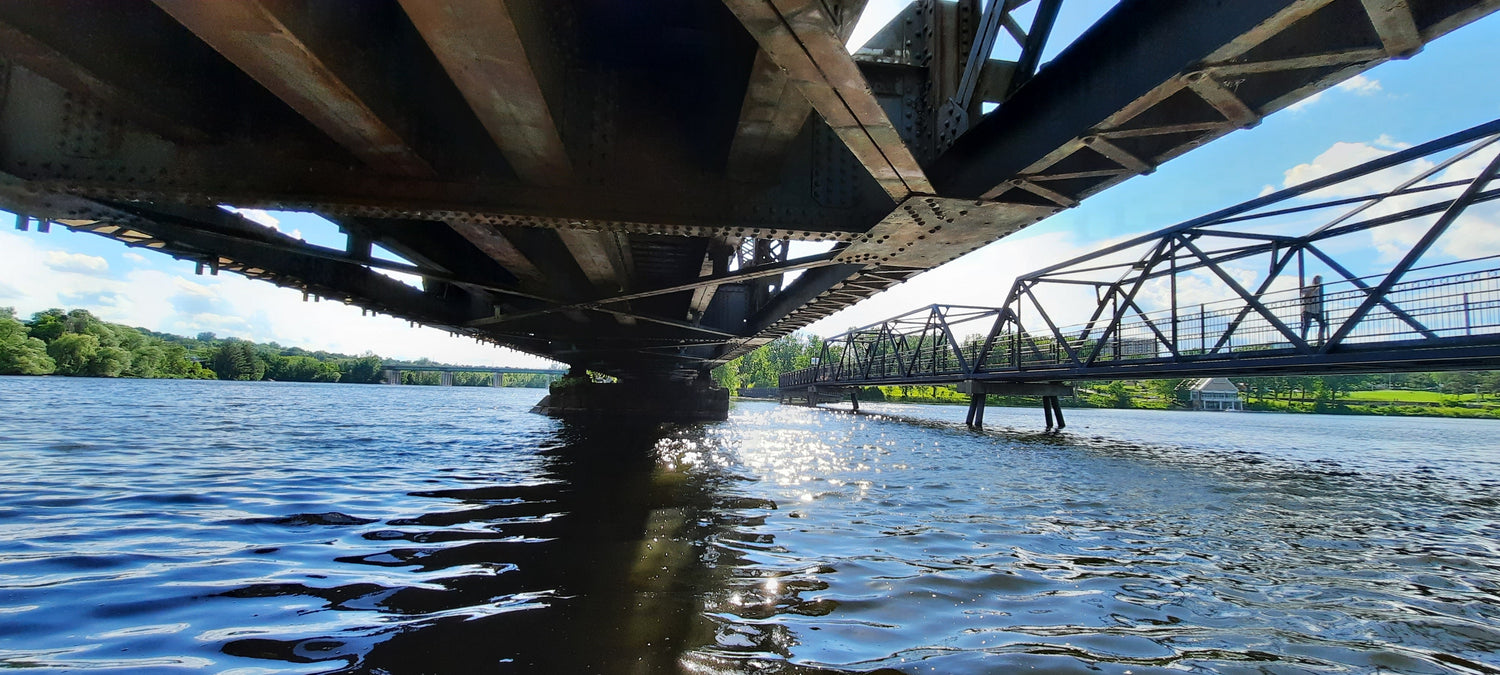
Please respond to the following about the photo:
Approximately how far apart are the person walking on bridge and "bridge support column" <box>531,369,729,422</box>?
21576 mm

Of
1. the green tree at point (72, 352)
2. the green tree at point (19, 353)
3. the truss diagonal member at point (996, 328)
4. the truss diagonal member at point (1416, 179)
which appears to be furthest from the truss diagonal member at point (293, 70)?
the green tree at point (72, 352)

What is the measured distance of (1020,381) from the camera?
31844mm

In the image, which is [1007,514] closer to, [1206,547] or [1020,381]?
[1206,547]

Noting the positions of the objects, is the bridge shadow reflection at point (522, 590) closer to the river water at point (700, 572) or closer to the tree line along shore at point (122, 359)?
the river water at point (700, 572)

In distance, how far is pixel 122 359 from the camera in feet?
300

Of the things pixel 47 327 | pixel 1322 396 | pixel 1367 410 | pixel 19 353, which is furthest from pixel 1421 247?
pixel 47 327

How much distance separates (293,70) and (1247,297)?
72.9ft

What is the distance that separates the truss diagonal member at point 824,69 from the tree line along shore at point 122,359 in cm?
11221

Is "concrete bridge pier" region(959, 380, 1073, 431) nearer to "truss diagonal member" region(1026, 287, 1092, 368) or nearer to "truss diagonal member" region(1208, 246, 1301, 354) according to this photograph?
"truss diagonal member" region(1026, 287, 1092, 368)

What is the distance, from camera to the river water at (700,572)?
338 cm

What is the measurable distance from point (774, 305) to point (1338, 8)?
1187 cm

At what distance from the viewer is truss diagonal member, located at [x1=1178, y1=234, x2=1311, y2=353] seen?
16.5 m

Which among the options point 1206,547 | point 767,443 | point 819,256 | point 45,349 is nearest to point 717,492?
point 819,256

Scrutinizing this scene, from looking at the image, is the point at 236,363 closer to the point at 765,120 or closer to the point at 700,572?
the point at 765,120
